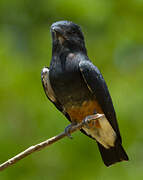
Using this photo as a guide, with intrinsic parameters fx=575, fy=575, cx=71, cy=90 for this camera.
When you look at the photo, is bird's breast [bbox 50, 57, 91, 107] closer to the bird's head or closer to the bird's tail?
the bird's head

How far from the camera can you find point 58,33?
812 centimetres

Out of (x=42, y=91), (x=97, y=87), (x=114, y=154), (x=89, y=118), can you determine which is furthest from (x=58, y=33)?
(x=42, y=91)

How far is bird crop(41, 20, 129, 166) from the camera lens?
781 cm

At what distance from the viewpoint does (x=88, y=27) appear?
37.9 ft

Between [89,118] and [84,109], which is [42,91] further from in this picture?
[89,118]

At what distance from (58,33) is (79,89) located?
0.90 metres

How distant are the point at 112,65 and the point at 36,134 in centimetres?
207

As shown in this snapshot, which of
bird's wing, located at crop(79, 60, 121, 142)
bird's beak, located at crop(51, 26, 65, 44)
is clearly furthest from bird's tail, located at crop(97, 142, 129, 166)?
bird's beak, located at crop(51, 26, 65, 44)

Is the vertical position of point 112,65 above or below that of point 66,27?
below

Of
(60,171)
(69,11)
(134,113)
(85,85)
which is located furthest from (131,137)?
(69,11)

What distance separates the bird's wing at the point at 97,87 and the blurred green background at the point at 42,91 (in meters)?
1.46

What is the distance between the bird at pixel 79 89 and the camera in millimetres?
7812

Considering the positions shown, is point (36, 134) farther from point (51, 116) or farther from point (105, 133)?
point (105, 133)

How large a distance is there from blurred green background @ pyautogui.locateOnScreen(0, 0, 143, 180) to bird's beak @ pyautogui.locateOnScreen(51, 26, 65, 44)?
1692 millimetres
